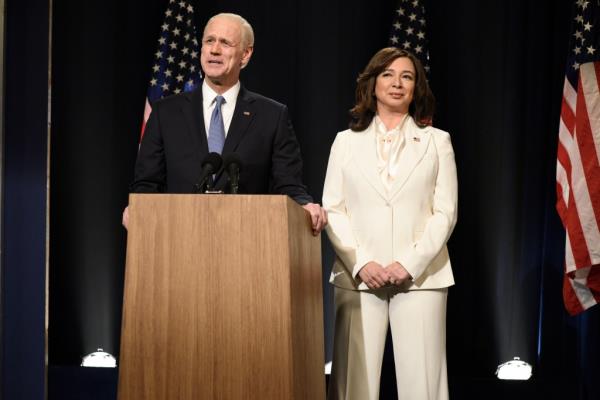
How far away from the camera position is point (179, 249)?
6.77 feet

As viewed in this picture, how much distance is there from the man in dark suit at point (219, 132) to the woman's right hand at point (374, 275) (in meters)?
0.53

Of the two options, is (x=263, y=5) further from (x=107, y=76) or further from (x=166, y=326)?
(x=166, y=326)

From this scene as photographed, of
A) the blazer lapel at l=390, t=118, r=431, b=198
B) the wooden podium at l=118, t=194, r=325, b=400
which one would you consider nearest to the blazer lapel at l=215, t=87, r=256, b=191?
the wooden podium at l=118, t=194, r=325, b=400

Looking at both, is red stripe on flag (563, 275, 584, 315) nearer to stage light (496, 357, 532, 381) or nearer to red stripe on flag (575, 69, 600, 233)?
red stripe on flag (575, 69, 600, 233)

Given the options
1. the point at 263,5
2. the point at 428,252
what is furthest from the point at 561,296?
the point at 263,5

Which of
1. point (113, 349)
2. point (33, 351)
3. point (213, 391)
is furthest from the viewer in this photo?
point (113, 349)

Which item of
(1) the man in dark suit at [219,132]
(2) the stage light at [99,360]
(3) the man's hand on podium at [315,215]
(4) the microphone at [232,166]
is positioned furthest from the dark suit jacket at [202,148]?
(2) the stage light at [99,360]

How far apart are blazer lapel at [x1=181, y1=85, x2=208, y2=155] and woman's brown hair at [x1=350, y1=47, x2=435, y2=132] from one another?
0.88 metres

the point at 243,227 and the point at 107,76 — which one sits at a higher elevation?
the point at 107,76

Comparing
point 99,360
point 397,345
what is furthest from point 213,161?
point 99,360

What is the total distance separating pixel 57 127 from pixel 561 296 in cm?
323

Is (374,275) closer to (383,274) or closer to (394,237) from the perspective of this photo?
(383,274)

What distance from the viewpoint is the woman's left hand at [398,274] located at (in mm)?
3221

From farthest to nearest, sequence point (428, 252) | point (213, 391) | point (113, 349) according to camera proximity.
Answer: point (113, 349) < point (428, 252) < point (213, 391)
